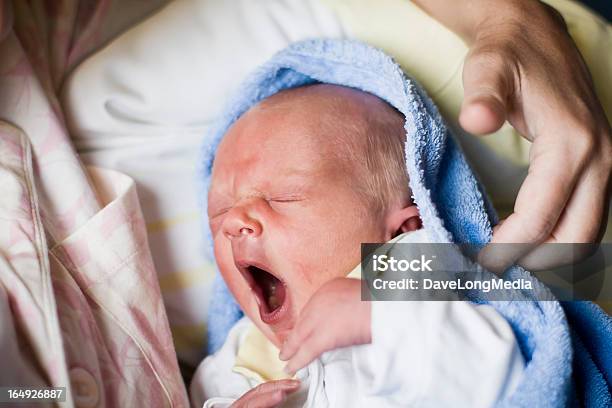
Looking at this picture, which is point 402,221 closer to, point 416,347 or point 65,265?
point 416,347

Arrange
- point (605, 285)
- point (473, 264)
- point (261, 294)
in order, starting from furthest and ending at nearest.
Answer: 1. point (605, 285)
2. point (261, 294)
3. point (473, 264)

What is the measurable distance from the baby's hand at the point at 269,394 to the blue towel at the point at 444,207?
22 centimetres

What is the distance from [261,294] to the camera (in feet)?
3.25

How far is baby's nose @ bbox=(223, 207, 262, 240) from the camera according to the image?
948 mm

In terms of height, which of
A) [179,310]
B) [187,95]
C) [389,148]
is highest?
[187,95]

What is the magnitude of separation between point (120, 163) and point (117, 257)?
0.64 feet

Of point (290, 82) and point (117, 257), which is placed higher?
point (290, 82)

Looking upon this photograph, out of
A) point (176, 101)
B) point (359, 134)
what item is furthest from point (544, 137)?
point (176, 101)

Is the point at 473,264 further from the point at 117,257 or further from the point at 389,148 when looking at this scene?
the point at 117,257

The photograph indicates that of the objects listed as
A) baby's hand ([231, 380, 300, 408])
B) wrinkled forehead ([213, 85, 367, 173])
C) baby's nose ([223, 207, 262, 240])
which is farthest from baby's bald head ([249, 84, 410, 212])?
baby's hand ([231, 380, 300, 408])

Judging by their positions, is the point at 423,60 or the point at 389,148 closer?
the point at 389,148

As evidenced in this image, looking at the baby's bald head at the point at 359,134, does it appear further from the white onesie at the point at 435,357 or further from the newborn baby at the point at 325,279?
the white onesie at the point at 435,357

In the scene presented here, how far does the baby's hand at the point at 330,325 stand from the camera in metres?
0.79

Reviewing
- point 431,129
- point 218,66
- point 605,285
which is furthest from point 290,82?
point 605,285
